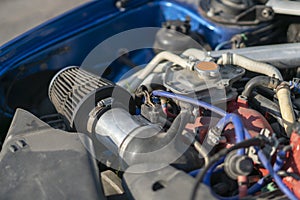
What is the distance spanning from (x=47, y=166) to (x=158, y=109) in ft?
1.06

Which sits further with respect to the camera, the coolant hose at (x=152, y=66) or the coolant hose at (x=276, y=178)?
the coolant hose at (x=152, y=66)

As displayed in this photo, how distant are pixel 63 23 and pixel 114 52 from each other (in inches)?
9.9

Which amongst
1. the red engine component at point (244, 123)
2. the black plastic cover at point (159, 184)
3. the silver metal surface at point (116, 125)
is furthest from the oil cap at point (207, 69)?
the black plastic cover at point (159, 184)

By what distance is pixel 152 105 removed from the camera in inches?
43.4

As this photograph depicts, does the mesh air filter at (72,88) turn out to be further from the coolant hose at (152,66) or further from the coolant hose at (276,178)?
the coolant hose at (276,178)

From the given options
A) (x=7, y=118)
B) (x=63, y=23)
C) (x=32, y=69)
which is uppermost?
(x=63, y=23)

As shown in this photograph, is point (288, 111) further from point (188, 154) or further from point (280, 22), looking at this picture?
point (280, 22)

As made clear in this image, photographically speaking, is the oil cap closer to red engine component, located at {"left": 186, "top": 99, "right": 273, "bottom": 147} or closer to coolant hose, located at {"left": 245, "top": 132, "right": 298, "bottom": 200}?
red engine component, located at {"left": 186, "top": 99, "right": 273, "bottom": 147}

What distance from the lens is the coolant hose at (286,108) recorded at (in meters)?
1.04

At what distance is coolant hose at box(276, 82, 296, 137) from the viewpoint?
3.40 ft

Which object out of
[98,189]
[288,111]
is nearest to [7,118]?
[98,189]

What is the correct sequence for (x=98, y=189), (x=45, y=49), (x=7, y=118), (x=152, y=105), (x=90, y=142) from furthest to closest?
1. (x=45, y=49)
2. (x=7, y=118)
3. (x=152, y=105)
4. (x=90, y=142)
5. (x=98, y=189)

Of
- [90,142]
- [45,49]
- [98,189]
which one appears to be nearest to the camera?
[98,189]

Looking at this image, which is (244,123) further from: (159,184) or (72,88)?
(72,88)
